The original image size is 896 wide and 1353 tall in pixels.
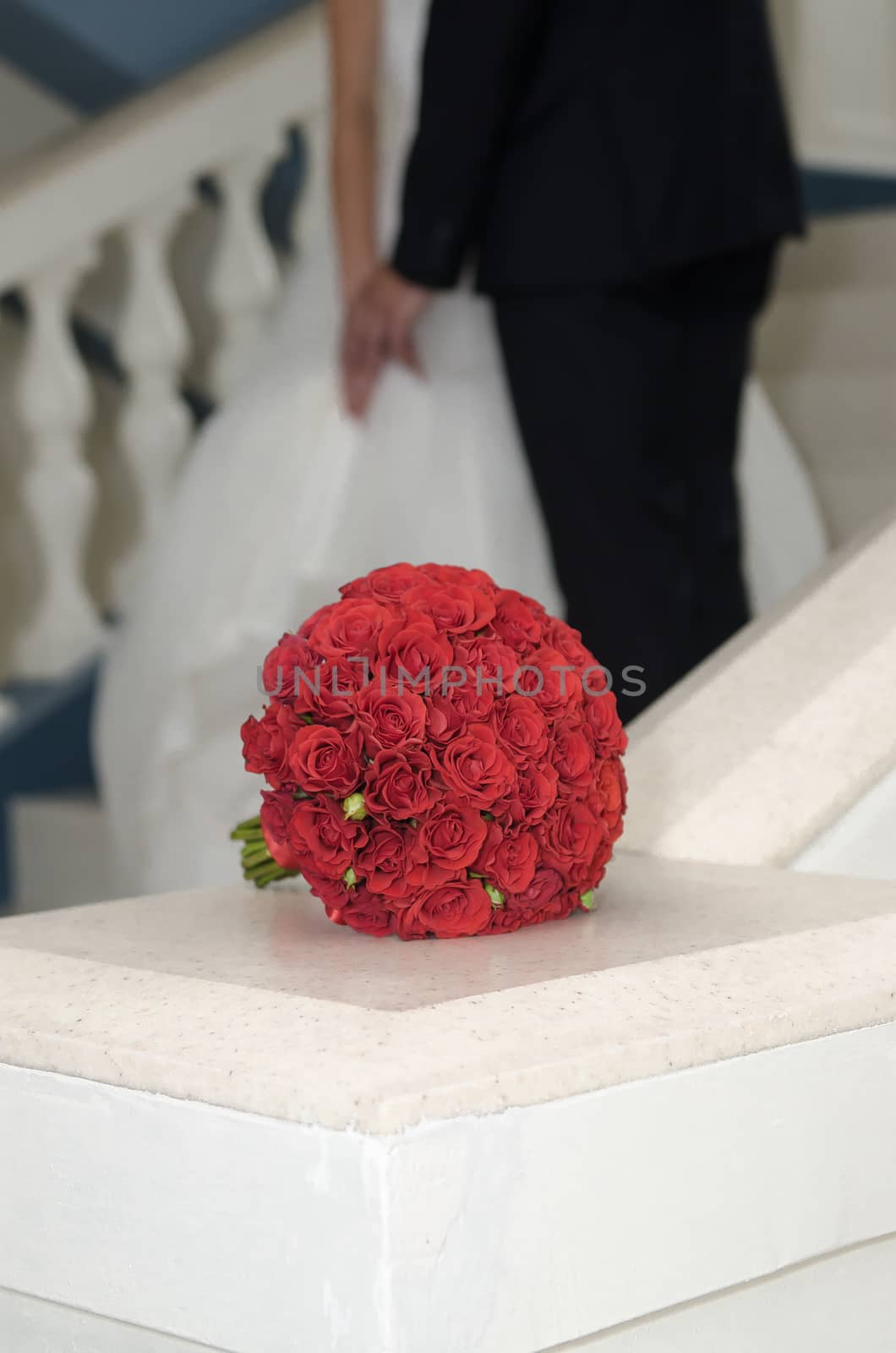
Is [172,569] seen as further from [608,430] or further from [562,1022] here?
[562,1022]

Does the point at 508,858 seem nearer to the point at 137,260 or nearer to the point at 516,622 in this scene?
the point at 516,622

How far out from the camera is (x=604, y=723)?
80cm

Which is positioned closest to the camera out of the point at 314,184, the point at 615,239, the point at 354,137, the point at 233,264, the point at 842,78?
the point at 615,239

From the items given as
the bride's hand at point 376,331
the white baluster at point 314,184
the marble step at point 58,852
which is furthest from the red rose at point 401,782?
the white baluster at point 314,184

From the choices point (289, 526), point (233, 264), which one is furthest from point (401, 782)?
point (233, 264)

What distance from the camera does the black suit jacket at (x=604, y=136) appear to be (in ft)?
5.12

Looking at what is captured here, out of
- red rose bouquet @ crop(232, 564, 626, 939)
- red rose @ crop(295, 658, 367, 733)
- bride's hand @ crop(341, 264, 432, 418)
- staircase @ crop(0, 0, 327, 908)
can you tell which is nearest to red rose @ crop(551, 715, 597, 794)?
red rose bouquet @ crop(232, 564, 626, 939)

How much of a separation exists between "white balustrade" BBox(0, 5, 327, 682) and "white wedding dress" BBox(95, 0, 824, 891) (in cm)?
46

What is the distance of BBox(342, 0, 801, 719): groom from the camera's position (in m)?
1.56

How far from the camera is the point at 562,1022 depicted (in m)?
0.60

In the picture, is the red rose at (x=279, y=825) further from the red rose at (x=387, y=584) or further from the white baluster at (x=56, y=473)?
the white baluster at (x=56, y=473)

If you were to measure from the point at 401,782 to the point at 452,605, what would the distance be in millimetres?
103

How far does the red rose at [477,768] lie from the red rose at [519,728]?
0.03 ft

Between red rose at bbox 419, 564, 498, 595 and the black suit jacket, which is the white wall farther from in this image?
red rose at bbox 419, 564, 498, 595
